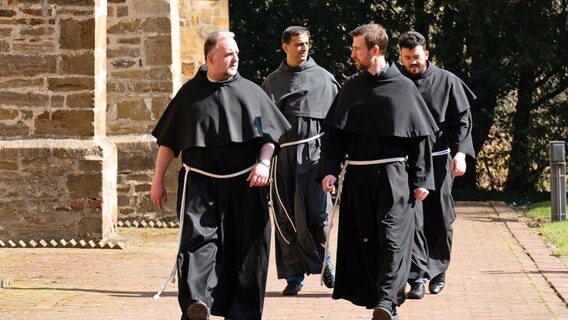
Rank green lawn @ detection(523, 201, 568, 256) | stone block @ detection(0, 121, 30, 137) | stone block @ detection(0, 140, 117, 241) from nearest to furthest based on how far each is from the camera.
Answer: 1. green lawn @ detection(523, 201, 568, 256)
2. stone block @ detection(0, 140, 117, 241)
3. stone block @ detection(0, 121, 30, 137)

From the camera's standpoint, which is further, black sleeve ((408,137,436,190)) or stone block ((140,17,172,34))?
stone block ((140,17,172,34))

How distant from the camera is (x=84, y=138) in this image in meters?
14.7

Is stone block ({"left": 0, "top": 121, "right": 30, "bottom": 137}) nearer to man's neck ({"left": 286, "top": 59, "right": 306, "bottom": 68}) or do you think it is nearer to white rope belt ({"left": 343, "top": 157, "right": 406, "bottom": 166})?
man's neck ({"left": 286, "top": 59, "right": 306, "bottom": 68})

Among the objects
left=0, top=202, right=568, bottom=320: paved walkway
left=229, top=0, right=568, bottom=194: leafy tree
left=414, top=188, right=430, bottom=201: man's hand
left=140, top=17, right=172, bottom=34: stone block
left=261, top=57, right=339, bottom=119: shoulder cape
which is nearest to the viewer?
left=414, top=188, right=430, bottom=201: man's hand

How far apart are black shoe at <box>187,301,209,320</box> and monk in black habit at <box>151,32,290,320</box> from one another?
0.20 metres

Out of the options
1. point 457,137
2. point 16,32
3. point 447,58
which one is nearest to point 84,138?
point 16,32

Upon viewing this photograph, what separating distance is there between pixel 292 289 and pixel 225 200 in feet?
7.94

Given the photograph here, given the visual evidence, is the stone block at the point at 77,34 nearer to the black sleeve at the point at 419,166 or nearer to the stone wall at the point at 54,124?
the stone wall at the point at 54,124

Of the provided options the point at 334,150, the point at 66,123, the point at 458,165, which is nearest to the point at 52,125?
the point at 66,123

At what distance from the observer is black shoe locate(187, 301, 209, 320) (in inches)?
334

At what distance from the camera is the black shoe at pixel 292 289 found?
11023mm

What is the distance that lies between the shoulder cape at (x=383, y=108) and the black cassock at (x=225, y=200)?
2.23 feet

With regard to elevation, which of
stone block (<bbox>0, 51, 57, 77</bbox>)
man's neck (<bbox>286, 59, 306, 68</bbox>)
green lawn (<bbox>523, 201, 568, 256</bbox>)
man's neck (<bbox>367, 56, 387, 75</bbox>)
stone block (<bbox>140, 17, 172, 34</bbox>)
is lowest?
green lawn (<bbox>523, 201, 568, 256</bbox>)

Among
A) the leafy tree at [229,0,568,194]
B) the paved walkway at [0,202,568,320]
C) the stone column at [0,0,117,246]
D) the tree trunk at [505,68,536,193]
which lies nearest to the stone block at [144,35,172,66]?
the stone column at [0,0,117,246]
